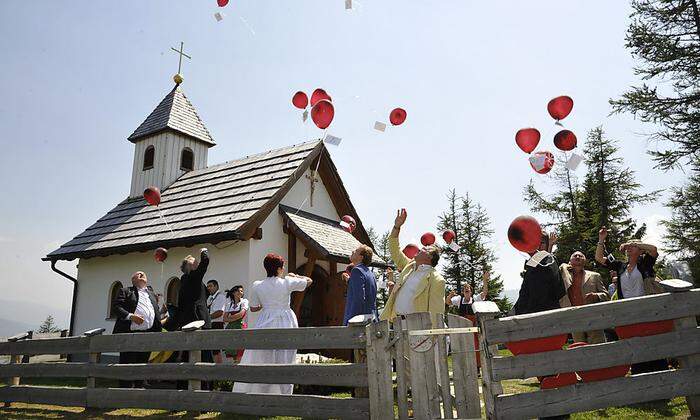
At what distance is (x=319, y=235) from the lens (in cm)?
1159

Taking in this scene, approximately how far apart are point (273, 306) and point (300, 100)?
4399 mm

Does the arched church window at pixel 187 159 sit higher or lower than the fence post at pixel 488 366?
higher

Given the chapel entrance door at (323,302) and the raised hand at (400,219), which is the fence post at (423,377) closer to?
the raised hand at (400,219)

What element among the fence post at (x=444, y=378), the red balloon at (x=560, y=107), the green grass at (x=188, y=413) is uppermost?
the red balloon at (x=560, y=107)

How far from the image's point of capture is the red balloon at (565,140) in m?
6.85

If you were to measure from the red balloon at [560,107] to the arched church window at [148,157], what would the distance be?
13.7m

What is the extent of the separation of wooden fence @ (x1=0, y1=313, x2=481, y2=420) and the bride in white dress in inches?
29.5

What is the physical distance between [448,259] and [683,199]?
1321 cm

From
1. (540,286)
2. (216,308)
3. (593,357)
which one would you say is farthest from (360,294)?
(216,308)

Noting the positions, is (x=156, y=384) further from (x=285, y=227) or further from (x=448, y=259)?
Answer: (x=448, y=259)

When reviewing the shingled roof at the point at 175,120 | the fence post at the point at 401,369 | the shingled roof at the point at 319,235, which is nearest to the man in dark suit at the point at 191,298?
the fence post at the point at 401,369

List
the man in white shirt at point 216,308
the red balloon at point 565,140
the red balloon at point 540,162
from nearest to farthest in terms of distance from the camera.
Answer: the red balloon at point 540,162 → the red balloon at point 565,140 → the man in white shirt at point 216,308

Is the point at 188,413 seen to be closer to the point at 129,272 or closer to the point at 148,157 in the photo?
the point at 129,272

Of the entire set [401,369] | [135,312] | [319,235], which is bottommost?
[401,369]
